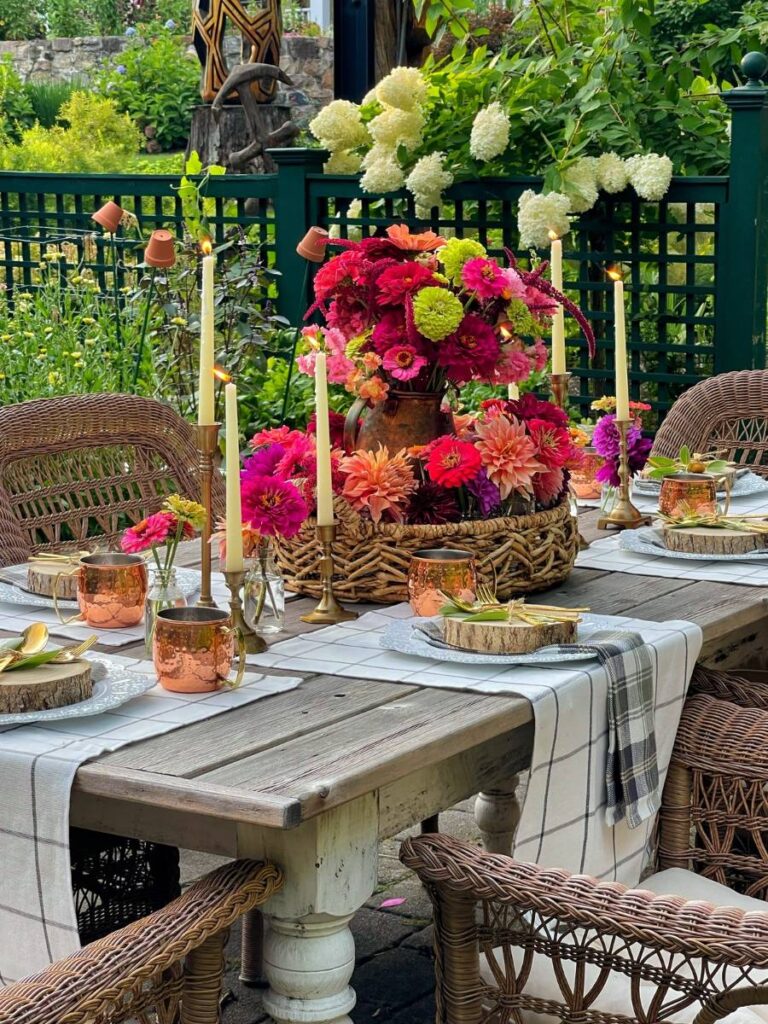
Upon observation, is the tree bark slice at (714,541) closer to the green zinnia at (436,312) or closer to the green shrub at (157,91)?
the green zinnia at (436,312)

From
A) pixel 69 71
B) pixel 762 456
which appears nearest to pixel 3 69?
pixel 69 71

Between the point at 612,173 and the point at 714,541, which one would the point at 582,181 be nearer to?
the point at 612,173

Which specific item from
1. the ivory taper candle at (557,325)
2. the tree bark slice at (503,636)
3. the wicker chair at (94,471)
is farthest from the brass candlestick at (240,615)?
the ivory taper candle at (557,325)

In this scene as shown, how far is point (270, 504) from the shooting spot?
7.06 ft

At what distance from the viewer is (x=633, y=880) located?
211 centimetres

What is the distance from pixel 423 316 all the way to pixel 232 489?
18.6 inches

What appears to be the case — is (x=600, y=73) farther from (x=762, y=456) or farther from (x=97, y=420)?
(x=97, y=420)

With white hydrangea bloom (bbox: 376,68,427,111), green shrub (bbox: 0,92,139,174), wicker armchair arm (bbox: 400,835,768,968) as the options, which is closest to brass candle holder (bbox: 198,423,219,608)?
wicker armchair arm (bbox: 400,835,768,968)

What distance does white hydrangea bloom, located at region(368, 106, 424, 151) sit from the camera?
5.38 meters

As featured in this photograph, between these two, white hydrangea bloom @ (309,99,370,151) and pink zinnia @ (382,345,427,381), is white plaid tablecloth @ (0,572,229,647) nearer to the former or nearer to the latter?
pink zinnia @ (382,345,427,381)

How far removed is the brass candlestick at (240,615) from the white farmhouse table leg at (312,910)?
0.37 metres

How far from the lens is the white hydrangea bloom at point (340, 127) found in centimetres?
565

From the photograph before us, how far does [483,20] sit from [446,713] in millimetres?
15709

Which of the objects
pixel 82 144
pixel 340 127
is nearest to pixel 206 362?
pixel 340 127
